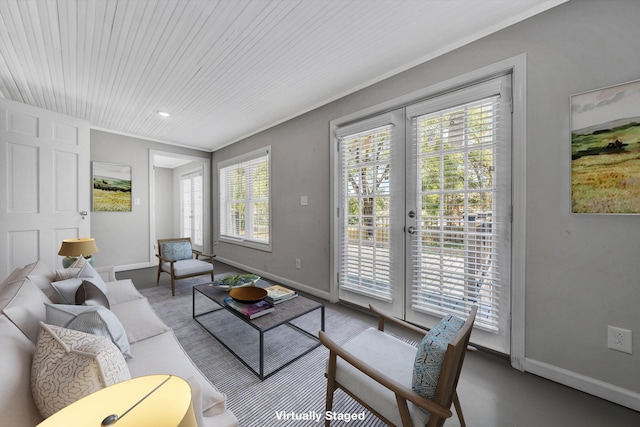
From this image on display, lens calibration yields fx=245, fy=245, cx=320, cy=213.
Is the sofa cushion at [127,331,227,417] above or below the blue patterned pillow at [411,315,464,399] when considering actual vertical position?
below

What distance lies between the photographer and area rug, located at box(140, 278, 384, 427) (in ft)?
4.58

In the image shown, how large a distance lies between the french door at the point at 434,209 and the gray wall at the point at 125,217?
4.07m

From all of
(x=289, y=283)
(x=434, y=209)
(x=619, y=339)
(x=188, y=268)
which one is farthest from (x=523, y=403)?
(x=188, y=268)

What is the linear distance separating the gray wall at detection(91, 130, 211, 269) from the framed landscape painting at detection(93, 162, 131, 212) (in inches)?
3.3

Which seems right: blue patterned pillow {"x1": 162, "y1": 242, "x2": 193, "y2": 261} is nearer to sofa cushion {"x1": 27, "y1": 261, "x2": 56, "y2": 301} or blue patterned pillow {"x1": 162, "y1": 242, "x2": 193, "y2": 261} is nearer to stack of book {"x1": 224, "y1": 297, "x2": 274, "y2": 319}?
sofa cushion {"x1": 27, "y1": 261, "x2": 56, "y2": 301}

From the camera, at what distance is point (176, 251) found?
3713 mm

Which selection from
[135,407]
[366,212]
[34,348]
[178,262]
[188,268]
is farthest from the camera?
[178,262]

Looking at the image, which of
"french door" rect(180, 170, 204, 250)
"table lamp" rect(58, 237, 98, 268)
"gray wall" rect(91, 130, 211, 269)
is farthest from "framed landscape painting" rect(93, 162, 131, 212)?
"table lamp" rect(58, 237, 98, 268)

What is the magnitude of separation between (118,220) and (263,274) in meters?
2.88

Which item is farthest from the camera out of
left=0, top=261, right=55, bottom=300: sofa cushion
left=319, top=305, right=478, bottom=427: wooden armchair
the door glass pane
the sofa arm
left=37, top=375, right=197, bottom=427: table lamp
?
the sofa arm

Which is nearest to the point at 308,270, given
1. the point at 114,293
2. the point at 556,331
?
the point at 114,293

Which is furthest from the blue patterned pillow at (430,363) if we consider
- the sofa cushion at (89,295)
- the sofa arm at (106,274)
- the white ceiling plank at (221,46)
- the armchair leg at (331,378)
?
the sofa arm at (106,274)

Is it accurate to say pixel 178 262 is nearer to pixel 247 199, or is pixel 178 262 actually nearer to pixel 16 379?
pixel 247 199

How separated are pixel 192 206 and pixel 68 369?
6.22 metres
